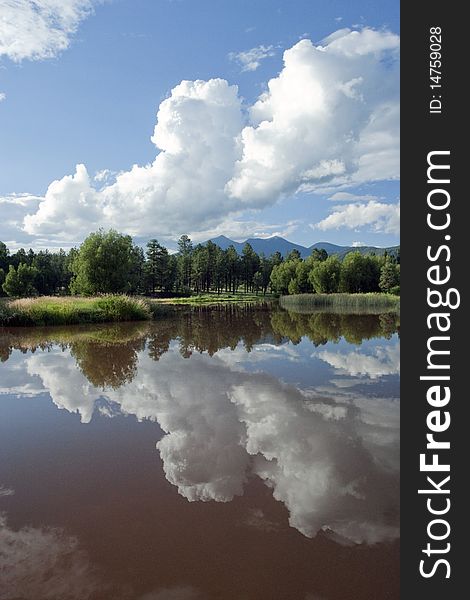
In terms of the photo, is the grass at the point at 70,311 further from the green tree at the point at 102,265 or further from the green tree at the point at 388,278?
the green tree at the point at 388,278

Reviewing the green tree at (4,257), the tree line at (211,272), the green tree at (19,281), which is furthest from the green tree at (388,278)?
the green tree at (4,257)

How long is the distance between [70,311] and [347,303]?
40263mm

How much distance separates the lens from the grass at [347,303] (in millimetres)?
53966

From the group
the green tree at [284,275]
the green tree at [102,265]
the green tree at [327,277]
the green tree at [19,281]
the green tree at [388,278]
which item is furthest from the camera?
the green tree at [284,275]

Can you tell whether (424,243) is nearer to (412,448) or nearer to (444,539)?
(412,448)

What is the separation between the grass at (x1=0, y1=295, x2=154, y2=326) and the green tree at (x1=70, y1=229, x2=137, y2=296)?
10097 millimetres

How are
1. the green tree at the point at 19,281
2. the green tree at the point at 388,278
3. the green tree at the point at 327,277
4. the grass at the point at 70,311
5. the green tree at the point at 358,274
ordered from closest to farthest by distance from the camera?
the grass at the point at 70,311
the green tree at the point at 19,281
the green tree at the point at 327,277
the green tree at the point at 358,274
the green tree at the point at 388,278

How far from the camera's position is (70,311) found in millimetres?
31016

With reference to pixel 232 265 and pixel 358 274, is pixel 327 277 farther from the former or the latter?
pixel 232 265

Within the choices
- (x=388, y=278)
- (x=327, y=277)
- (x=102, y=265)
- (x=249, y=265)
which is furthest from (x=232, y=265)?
(x=102, y=265)

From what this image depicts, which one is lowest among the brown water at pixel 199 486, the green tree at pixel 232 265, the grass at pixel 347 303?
the brown water at pixel 199 486

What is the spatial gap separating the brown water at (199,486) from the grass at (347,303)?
135 ft

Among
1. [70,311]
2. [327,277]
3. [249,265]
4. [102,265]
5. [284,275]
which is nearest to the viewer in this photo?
[70,311]

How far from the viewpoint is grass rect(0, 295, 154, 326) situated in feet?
97.2
